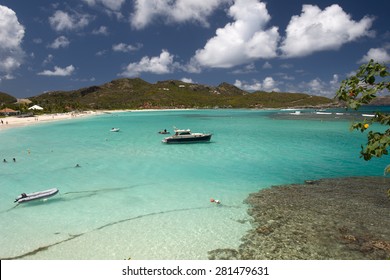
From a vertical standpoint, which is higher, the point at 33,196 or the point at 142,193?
the point at 33,196

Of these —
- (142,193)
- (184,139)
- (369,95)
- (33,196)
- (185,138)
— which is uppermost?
(369,95)

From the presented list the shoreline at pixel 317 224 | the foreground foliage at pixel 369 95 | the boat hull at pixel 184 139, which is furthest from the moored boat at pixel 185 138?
the foreground foliage at pixel 369 95

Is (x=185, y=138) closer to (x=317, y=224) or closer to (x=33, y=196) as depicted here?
(x=33, y=196)

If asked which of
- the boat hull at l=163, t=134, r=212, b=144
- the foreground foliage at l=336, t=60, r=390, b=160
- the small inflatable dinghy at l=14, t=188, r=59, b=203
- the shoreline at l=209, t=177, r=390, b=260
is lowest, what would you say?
the shoreline at l=209, t=177, r=390, b=260

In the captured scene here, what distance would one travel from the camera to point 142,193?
77.9 feet

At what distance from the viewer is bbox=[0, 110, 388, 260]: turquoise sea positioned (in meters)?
15.1

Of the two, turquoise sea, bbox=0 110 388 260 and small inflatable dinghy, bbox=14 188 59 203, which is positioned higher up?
small inflatable dinghy, bbox=14 188 59 203

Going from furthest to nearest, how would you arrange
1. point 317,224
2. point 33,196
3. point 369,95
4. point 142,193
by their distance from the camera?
1. point 142,193
2. point 33,196
3. point 317,224
4. point 369,95

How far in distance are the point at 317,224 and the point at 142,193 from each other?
1379cm

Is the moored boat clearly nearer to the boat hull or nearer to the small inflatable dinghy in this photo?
the boat hull

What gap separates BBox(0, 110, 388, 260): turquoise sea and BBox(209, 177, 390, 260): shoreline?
114cm

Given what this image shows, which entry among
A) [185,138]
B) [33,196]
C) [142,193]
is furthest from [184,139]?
[33,196]

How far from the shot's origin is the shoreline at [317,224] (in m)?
13.8

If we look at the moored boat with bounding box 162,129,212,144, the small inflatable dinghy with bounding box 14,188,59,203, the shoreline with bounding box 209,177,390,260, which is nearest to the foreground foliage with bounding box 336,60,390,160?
the shoreline with bounding box 209,177,390,260
